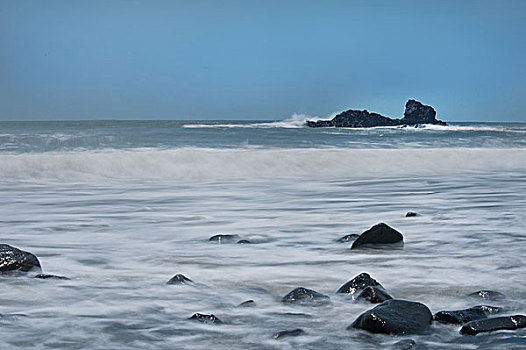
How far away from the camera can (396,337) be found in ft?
5.72

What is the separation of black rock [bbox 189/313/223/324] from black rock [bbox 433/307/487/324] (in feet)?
2.12

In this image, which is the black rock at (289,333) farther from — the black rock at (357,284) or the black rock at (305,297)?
the black rock at (357,284)

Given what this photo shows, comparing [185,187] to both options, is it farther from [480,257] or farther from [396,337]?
[396,337]

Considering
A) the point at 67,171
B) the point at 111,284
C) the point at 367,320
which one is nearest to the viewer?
the point at 367,320

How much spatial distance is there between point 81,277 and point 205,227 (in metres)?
1.52

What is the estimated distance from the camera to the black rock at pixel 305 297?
2.13 m

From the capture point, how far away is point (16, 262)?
253 cm

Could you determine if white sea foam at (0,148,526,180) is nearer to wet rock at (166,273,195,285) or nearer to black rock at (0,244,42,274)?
black rock at (0,244,42,274)

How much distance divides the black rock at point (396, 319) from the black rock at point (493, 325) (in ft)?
0.37

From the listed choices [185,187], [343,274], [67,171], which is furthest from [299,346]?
[67,171]

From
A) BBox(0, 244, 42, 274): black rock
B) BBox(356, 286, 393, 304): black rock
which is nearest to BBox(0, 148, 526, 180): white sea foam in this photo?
BBox(0, 244, 42, 274): black rock

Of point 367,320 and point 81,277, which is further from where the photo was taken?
point 81,277

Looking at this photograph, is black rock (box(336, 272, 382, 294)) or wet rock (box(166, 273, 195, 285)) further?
wet rock (box(166, 273, 195, 285))

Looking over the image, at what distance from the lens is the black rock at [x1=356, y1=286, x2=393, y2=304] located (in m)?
2.12
